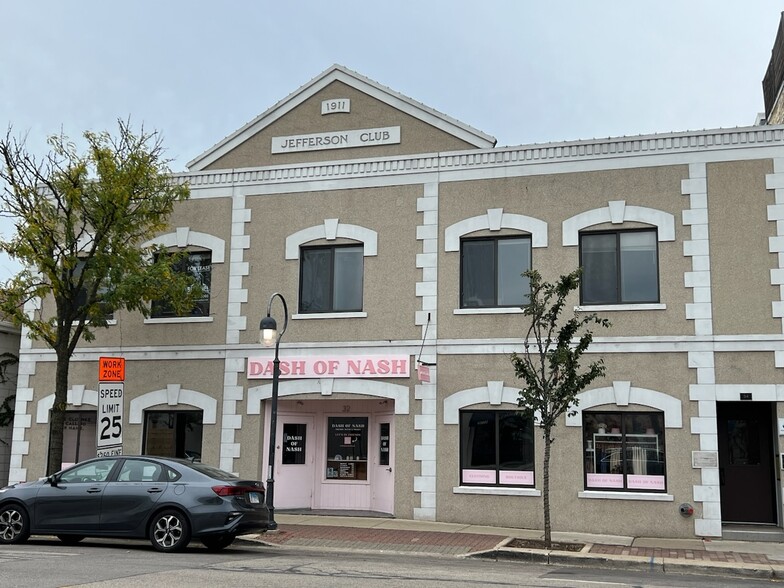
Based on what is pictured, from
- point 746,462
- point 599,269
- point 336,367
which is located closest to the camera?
point 746,462

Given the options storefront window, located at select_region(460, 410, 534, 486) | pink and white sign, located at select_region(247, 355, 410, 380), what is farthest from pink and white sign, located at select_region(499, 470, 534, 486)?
pink and white sign, located at select_region(247, 355, 410, 380)

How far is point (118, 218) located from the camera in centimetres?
1694

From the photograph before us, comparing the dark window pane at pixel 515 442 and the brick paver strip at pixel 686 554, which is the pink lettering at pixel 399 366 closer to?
the dark window pane at pixel 515 442

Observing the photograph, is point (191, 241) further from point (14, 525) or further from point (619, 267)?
point (619, 267)

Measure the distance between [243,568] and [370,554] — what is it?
2.84 meters

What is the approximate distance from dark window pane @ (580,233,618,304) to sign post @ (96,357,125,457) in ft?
29.3

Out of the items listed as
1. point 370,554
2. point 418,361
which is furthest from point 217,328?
point 370,554

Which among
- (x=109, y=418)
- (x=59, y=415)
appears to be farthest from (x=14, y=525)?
(x=59, y=415)

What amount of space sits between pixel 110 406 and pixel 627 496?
9466 mm

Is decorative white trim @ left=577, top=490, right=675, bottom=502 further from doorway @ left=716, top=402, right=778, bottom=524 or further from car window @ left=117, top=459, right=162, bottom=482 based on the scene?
car window @ left=117, top=459, right=162, bottom=482

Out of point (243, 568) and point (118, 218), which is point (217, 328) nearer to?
point (118, 218)

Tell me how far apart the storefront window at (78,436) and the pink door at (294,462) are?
14.7 feet

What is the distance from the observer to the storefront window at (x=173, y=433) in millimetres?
18953

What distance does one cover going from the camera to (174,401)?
1888 centimetres
